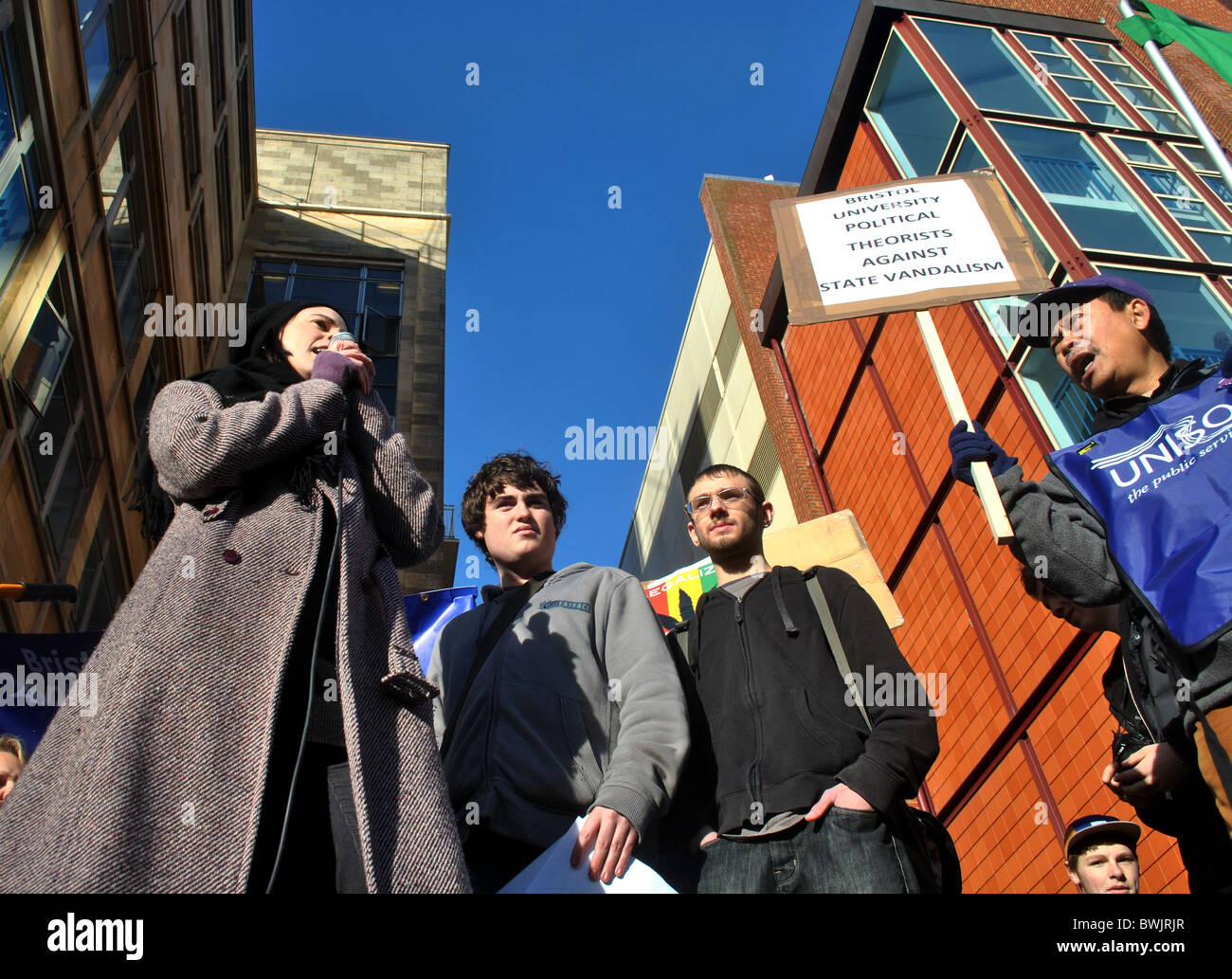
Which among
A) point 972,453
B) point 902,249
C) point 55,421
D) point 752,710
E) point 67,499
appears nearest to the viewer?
point 752,710

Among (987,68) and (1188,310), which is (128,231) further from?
(1188,310)

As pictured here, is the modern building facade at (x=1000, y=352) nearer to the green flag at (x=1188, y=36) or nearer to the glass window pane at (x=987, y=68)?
the glass window pane at (x=987, y=68)

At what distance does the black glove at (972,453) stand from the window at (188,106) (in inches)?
559

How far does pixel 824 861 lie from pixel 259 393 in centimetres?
228

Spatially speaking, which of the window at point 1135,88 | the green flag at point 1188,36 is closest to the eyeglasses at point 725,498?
the green flag at point 1188,36

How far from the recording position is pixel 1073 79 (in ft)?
37.6

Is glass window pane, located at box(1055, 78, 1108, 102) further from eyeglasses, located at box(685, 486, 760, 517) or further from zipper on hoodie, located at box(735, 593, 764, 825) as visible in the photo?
zipper on hoodie, located at box(735, 593, 764, 825)

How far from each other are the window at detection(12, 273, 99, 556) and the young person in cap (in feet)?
31.0

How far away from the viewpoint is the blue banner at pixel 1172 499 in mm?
2625

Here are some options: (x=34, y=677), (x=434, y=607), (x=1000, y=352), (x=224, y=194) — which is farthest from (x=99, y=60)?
(x=1000, y=352)
